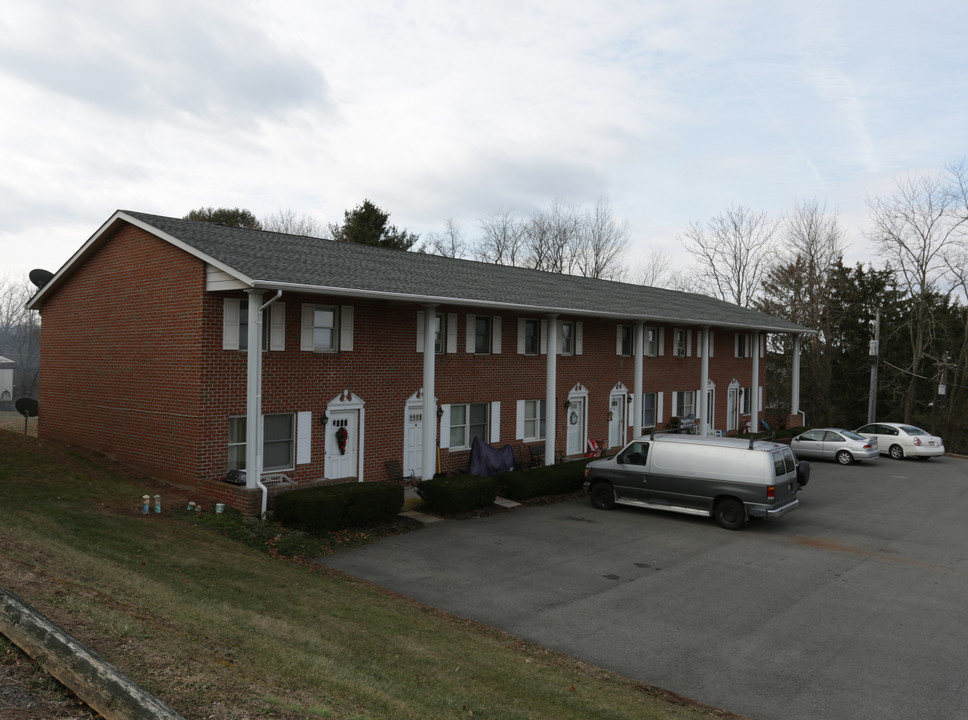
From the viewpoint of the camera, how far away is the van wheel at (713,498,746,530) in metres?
16.5

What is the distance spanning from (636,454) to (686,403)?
14987mm

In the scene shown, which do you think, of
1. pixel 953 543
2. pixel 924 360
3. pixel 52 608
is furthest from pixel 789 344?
pixel 52 608

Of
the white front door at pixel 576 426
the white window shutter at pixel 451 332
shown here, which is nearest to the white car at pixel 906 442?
the white front door at pixel 576 426

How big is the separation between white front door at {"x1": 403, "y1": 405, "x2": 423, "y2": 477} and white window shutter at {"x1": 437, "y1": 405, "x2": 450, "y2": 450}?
2.34 feet

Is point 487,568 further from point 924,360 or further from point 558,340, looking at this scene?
point 924,360

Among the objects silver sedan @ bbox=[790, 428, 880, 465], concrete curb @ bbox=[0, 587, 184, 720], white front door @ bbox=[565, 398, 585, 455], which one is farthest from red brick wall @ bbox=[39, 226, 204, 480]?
silver sedan @ bbox=[790, 428, 880, 465]

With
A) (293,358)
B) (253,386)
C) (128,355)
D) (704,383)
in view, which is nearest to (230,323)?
(293,358)

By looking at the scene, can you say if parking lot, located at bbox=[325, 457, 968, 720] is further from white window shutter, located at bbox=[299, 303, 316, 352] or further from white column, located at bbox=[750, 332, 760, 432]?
white column, located at bbox=[750, 332, 760, 432]

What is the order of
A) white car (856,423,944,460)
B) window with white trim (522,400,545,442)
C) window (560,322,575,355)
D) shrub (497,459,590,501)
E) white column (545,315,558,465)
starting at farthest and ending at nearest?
white car (856,423,944,460), window (560,322,575,355), window with white trim (522,400,545,442), white column (545,315,558,465), shrub (497,459,590,501)

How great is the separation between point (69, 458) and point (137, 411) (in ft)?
6.53

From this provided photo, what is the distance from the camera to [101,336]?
19.1 metres

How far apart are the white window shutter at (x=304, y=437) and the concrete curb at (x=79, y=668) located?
11.5 m

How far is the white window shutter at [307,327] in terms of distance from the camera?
17.3 m

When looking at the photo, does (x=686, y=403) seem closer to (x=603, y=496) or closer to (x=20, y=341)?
(x=603, y=496)
